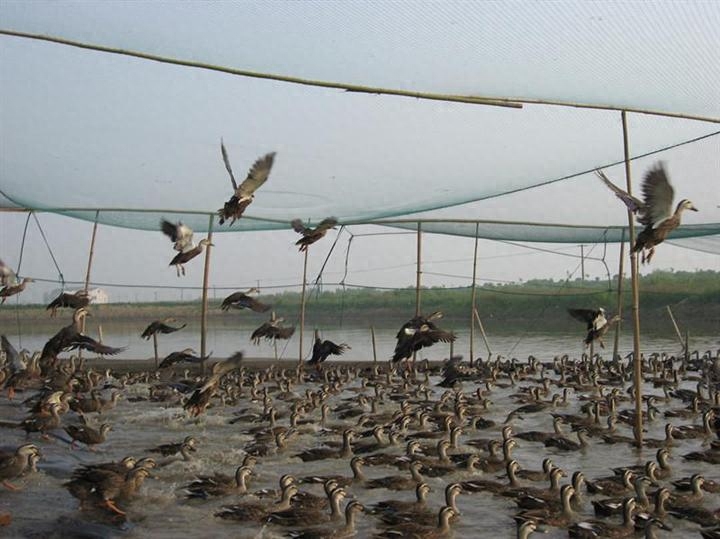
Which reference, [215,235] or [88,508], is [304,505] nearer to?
[88,508]

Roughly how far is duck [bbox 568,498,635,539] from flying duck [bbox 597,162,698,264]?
110 inches

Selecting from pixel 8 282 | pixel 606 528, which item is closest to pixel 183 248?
pixel 8 282

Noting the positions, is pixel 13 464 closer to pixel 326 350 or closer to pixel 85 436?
pixel 85 436

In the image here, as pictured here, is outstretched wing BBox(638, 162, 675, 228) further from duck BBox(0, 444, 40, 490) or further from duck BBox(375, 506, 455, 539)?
duck BBox(0, 444, 40, 490)

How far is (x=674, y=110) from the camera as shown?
9641 millimetres

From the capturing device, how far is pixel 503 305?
37.5 meters

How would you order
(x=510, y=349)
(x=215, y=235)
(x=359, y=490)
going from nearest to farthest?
(x=359, y=490), (x=215, y=235), (x=510, y=349)

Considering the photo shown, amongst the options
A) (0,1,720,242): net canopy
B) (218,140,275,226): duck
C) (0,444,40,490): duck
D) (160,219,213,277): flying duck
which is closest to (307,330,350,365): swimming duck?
Answer: (0,1,720,242): net canopy

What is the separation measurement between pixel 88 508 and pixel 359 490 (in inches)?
106

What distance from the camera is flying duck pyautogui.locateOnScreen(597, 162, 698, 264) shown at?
8531mm

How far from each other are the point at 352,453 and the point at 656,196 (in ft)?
15.4

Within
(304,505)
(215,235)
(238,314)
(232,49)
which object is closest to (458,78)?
(232,49)

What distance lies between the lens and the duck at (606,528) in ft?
22.9

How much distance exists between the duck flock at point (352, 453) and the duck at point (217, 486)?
15 mm
